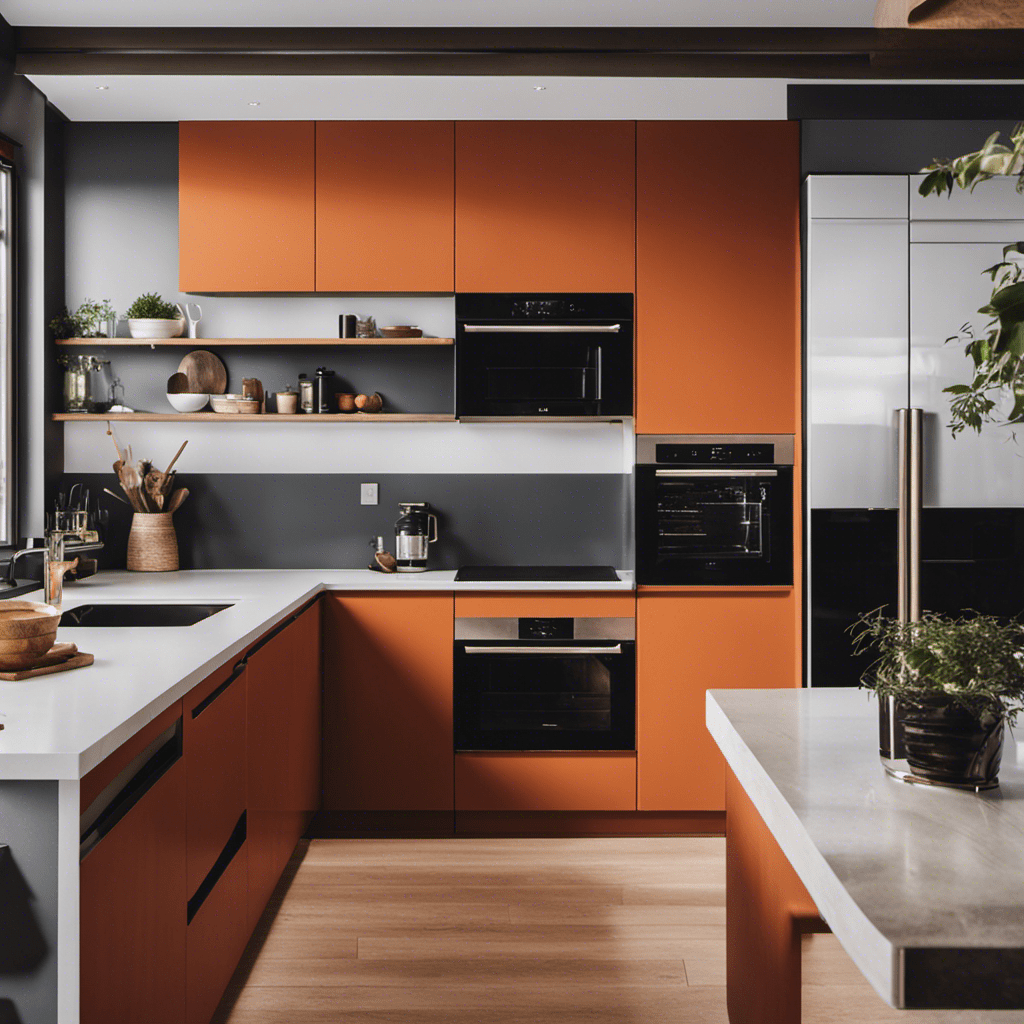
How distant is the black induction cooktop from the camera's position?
11.1 ft

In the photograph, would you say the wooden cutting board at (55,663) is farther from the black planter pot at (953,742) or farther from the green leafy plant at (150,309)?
Answer: the green leafy plant at (150,309)

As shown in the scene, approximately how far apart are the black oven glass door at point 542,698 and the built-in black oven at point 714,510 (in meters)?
0.37

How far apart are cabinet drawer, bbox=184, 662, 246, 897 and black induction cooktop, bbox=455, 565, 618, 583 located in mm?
1258

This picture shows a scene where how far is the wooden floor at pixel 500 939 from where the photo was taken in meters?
2.25

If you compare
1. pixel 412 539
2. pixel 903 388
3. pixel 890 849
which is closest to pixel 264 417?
pixel 412 539

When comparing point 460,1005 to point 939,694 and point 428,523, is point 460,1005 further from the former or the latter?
point 428,523

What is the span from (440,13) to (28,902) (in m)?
2.82

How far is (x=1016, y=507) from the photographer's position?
3.25 m

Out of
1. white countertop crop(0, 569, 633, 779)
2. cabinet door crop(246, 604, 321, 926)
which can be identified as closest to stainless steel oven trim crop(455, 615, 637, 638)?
white countertop crop(0, 569, 633, 779)

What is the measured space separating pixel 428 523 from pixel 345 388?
0.67 meters

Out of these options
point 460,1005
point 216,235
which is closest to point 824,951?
point 460,1005

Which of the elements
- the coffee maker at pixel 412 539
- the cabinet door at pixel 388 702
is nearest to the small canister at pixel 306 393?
the coffee maker at pixel 412 539

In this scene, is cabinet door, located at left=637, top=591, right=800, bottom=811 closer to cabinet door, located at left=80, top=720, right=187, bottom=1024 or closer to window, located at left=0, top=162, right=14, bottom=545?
cabinet door, located at left=80, top=720, right=187, bottom=1024

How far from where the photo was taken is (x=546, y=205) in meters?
3.40
